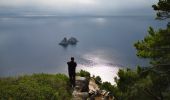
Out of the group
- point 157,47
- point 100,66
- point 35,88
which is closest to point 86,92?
point 35,88

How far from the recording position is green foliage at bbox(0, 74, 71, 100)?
1603 cm

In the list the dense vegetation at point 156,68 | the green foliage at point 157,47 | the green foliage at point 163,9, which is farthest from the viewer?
the green foliage at point 157,47

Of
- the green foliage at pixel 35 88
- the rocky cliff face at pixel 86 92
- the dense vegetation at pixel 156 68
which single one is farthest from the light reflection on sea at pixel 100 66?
the dense vegetation at pixel 156 68

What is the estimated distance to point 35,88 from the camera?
56.3 feet

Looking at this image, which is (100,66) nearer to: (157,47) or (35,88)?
(35,88)

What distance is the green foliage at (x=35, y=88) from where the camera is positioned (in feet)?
52.6

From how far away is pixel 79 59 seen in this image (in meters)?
154

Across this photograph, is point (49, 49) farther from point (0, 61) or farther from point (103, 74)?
point (103, 74)

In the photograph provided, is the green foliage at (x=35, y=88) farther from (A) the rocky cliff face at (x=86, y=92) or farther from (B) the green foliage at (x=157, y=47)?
(B) the green foliage at (x=157, y=47)

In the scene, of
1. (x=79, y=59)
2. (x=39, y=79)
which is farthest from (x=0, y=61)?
(x=39, y=79)

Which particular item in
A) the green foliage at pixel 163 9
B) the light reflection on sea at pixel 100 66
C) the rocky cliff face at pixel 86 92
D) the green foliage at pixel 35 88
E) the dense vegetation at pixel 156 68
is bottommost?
the light reflection on sea at pixel 100 66

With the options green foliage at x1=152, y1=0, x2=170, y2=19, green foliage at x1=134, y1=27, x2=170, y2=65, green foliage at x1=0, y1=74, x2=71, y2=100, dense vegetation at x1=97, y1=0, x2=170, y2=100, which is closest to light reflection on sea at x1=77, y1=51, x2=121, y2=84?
green foliage at x1=0, y1=74, x2=71, y2=100

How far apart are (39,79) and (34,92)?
2537 millimetres

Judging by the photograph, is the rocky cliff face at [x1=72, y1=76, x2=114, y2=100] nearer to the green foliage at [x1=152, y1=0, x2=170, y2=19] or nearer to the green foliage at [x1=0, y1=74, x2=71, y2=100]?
the green foliage at [x1=0, y1=74, x2=71, y2=100]
